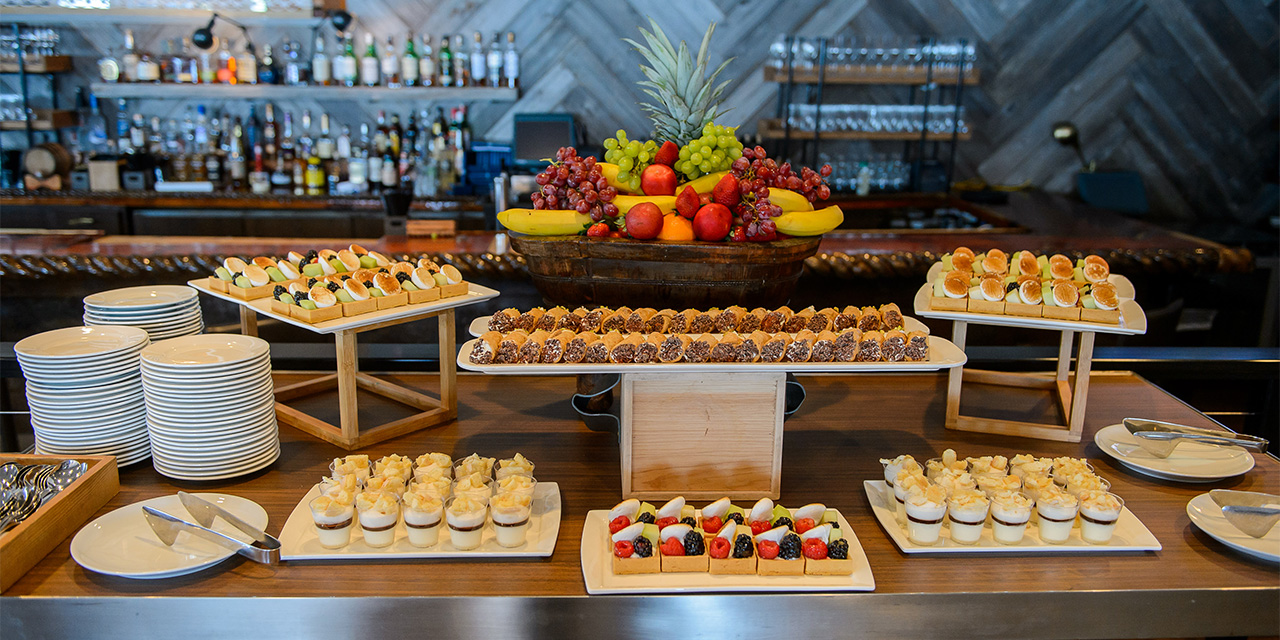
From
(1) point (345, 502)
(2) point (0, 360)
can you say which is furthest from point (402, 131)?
(1) point (345, 502)

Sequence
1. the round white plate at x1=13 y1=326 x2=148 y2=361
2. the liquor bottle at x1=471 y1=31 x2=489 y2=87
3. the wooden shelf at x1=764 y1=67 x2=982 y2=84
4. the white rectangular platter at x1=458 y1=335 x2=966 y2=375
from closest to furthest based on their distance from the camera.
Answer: the white rectangular platter at x1=458 y1=335 x2=966 y2=375
the round white plate at x1=13 y1=326 x2=148 y2=361
the wooden shelf at x1=764 y1=67 x2=982 y2=84
the liquor bottle at x1=471 y1=31 x2=489 y2=87

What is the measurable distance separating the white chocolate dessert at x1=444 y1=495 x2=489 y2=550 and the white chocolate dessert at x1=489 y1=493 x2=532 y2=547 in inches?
1.0

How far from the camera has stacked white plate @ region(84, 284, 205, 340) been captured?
6.05ft

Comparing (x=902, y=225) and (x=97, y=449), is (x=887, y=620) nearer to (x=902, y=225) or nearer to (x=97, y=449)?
(x=97, y=449)

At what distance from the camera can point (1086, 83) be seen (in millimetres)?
5887

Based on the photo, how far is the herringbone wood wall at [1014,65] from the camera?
5.75m

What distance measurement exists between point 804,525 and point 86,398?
1.26 m

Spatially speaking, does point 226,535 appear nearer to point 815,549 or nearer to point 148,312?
point 148,312

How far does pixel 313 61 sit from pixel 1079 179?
4.86 metres

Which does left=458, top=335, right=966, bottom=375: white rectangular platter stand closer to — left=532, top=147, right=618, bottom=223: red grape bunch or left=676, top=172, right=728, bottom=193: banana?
left=532, top=147, right=618, bottom=223: red grape bunch

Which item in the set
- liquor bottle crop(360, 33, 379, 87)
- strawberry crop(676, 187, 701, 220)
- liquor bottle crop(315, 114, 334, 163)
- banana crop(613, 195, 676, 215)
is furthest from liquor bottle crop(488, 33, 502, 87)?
strawberry crop(676, 187, 701, 220)

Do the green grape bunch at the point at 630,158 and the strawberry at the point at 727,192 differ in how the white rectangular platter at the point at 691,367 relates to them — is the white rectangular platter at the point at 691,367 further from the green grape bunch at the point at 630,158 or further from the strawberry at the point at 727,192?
the green grape bunch at the point at 630,158

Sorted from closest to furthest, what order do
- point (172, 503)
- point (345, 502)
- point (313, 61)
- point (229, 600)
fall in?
point (229, 600) < point (345, 502) < point (172, 503) < point (313, 61)

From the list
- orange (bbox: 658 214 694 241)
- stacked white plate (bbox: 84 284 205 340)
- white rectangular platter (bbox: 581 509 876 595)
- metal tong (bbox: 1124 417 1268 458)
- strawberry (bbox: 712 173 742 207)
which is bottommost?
white rectangular platter (bbox: 581 509 876 595)
